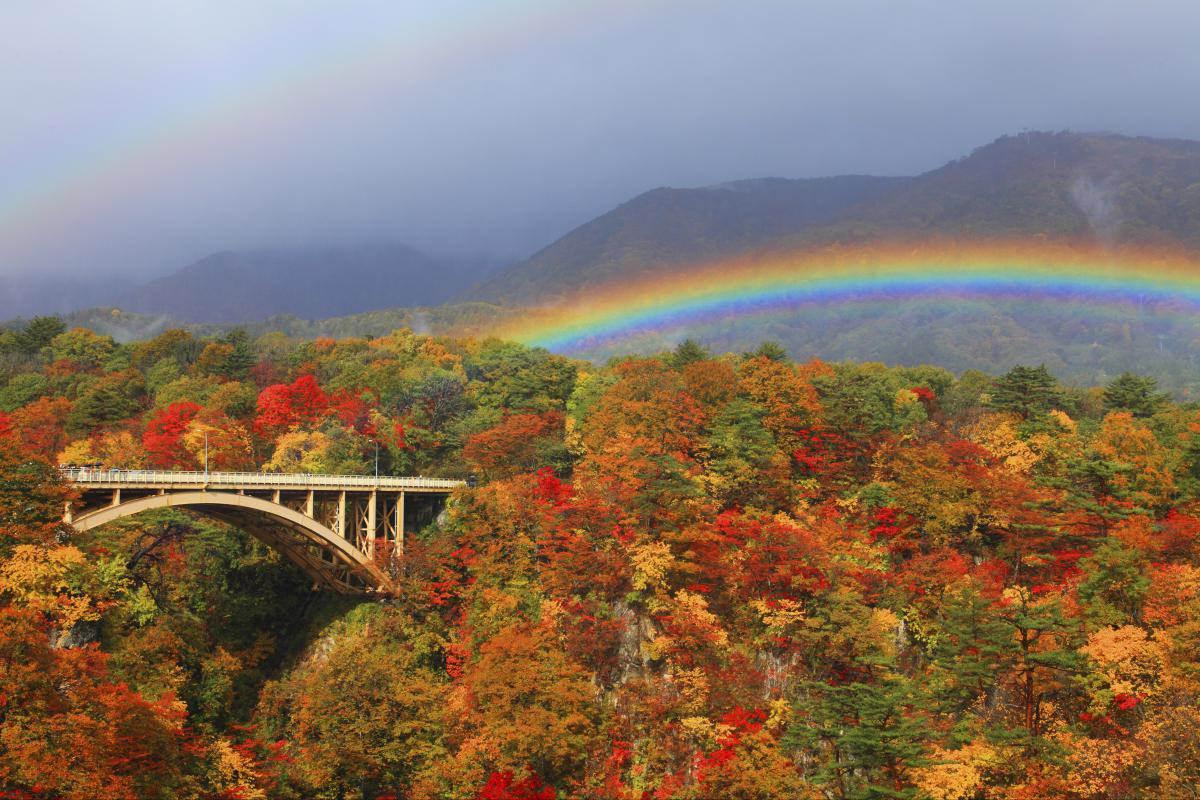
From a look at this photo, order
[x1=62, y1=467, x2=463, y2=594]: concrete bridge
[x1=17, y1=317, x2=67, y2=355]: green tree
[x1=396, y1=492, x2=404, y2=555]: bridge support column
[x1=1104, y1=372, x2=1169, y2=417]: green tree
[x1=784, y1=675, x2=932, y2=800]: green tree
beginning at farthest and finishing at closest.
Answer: [x1=17, y1=317, x2=67, y2=355]: green tree → [x1=1104, y1=372, x2=1169, y2=417]: green tree → [x1=396, y1=492, x2=404, y2=555]: bridge support column → [x1=62, y1=467, x2=463, y2=594]: concrete bridge → [x1=784, y1=675, x2=932, y2=800]: green tree

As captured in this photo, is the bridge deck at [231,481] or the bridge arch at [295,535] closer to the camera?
the bridge deck at [231,481]

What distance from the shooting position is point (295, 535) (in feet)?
148

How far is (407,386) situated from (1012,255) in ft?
520

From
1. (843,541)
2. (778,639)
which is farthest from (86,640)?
(843,541)

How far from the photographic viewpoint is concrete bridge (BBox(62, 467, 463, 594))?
119 feet

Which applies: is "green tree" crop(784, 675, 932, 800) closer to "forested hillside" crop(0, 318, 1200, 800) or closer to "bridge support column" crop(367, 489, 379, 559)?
"forested hillside" crop(0, 318, 1200, 800)

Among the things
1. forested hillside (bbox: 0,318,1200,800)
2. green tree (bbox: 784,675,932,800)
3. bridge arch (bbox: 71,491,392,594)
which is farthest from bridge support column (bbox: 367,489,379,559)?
green tree (bbox: 784,675,932,800)

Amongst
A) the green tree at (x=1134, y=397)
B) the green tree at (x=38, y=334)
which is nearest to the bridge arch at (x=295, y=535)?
the green tree at (x=1134, y=397)

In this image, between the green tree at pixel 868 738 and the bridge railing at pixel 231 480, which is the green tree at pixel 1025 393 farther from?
the bridge railing at pixel 231 480

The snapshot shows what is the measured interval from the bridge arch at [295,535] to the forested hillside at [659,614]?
1200 mm

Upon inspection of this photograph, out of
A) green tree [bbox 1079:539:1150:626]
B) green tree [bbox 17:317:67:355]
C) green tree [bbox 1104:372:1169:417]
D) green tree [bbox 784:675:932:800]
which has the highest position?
green tree [bbox 17:317:67:355]

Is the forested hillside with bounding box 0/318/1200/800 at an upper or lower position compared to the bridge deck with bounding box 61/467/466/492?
lower

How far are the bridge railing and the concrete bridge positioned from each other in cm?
4

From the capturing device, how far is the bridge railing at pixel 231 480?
118ft
